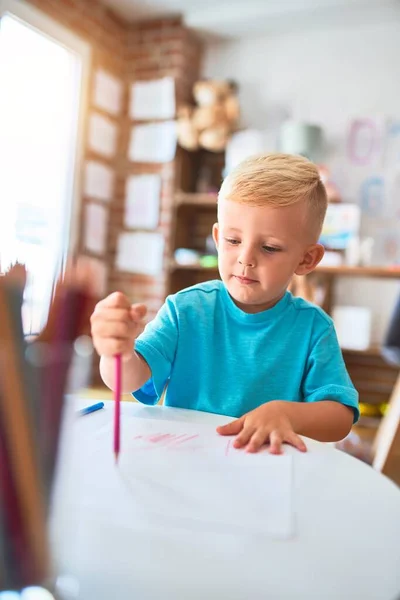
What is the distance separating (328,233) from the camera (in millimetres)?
3439

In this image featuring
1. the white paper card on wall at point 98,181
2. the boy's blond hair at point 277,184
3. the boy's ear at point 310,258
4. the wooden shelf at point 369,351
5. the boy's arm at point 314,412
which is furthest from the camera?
the white paper card on wall at point 98,181

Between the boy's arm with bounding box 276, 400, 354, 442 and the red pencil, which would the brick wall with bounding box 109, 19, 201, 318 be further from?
the red pencil

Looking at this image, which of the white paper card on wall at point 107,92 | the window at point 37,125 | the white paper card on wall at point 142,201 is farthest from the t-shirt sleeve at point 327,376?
the white paper card on wall at point 107,92

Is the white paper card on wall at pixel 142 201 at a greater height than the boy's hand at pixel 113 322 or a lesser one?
greater

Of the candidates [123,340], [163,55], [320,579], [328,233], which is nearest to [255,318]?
[123,340]

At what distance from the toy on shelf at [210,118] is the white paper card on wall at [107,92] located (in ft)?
1.65

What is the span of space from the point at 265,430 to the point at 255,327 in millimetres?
335

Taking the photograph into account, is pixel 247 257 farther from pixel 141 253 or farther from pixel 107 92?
pixel 107 92

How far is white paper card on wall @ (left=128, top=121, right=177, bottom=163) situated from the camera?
12.7 feet

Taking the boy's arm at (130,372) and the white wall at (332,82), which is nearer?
the boy's arm at (130,372)

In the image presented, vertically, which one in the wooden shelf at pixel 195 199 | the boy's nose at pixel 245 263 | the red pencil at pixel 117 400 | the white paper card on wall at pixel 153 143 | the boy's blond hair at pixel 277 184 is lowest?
the red pencil at pixel 117 400

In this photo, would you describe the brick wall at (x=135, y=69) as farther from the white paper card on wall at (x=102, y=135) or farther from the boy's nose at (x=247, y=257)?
the boy's nose at (x=247, y=257)

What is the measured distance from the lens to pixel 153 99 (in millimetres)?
3922

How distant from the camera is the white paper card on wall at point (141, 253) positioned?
3.88 metres
